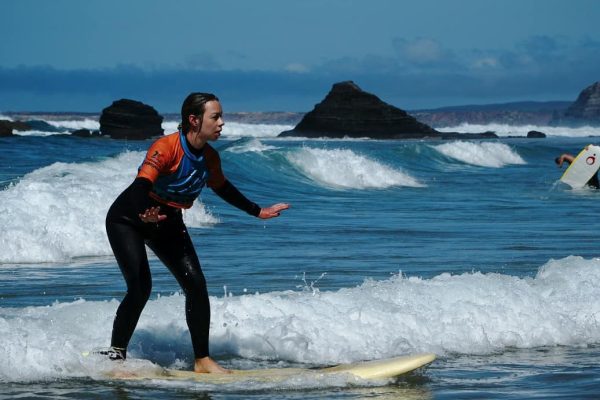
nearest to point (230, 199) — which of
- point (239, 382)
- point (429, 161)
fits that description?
point (239, 382)

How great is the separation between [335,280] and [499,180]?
23.7 m

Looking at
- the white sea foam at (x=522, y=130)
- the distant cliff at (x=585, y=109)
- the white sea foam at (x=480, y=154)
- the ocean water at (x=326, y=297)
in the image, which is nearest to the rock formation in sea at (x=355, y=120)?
the white sea foam at (x=522, y=130)

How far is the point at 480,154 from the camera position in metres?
49.2

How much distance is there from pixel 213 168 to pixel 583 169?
71.6ft

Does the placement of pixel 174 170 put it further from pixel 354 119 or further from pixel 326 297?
pixel 354 119

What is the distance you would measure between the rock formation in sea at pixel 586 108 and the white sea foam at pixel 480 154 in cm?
11609

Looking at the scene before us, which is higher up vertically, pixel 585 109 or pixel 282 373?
pixel 585 109

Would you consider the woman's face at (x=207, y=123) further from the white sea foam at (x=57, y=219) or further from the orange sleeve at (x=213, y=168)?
the white sea foam at (x=57, y=219)

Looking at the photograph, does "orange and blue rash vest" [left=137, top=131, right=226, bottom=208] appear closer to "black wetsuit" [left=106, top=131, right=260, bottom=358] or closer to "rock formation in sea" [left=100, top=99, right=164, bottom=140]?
"black wetsuit" [left=106, top=131, right=260, bottom=358]

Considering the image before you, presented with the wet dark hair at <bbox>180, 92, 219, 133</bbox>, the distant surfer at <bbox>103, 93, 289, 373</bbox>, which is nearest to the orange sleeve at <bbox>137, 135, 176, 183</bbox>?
the distant surfer at <bbox>103, 93, 289, 373</bbox>

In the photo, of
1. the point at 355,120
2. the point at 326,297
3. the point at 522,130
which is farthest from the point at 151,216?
the point at 522,130

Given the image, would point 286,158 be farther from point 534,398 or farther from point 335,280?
point 534,398

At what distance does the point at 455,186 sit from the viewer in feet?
100

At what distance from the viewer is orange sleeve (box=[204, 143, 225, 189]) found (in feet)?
21.4
